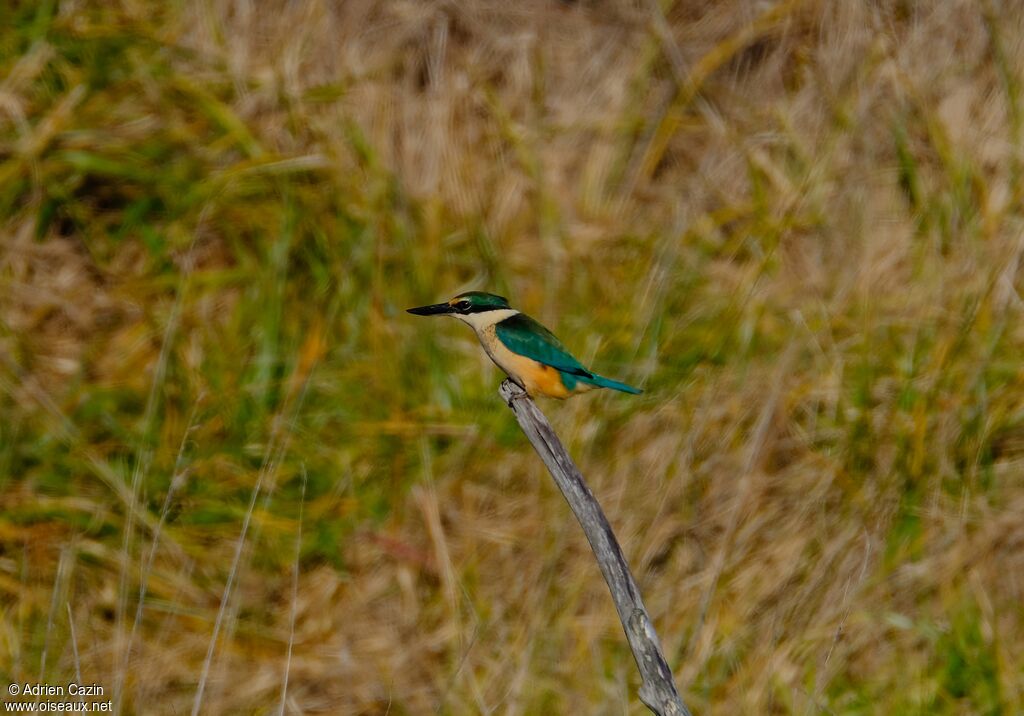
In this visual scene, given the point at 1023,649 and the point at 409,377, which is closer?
the point at 1023,649

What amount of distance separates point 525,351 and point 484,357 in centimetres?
176

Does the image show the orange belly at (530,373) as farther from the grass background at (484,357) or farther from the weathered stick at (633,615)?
the grass background at (484,357)

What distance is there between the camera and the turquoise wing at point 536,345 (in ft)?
8.38

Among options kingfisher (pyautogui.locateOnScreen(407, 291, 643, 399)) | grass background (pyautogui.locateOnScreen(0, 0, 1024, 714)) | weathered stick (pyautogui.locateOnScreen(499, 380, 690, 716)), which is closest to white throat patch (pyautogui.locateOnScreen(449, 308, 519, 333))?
kingfisher (pyautogui.locateOnScreen(407, 291, 643, 399))

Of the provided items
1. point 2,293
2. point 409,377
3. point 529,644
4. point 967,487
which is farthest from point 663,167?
point 2,293

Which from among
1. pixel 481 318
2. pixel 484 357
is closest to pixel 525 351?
pixel 481 318

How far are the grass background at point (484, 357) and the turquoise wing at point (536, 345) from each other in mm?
982

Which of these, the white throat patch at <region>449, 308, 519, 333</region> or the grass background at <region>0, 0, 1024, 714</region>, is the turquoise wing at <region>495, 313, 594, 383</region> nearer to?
the white throat patch at <region>449, 308, 519, 333</region>

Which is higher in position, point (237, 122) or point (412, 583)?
point (237, 122)

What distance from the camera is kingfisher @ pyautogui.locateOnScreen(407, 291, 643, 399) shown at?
2.55 m

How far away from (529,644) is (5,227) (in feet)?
8.16

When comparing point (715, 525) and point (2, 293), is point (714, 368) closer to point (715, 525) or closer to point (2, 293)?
point (715, 525)

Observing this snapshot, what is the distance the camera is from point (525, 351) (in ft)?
8.43

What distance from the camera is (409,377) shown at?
4289 millimetres
